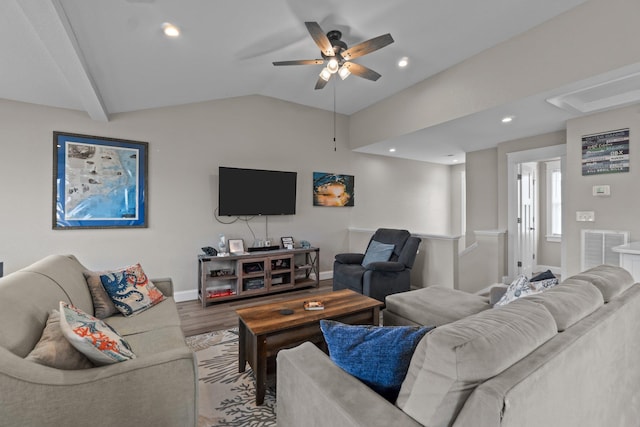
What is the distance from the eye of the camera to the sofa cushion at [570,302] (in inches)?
43.9

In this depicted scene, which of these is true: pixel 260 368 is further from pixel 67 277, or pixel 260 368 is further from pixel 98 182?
pixel 98 182

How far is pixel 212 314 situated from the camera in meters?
3.50

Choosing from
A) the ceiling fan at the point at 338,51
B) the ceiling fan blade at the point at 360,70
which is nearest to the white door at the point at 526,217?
the ceiling fan blade at the point at 360,70

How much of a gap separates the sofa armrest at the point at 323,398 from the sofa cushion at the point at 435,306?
133 cm

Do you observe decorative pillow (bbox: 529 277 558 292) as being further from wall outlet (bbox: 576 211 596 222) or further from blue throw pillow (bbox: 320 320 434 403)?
wall outlet (bbox: 576 211 596 222)

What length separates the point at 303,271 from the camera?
4.86 meters

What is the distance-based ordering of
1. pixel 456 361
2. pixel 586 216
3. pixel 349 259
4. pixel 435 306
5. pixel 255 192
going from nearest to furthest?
pixel 456 361, pixel 435 306, pixel 586 216, pixel 349 259, pixel 255 192

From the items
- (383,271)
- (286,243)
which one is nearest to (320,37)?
(383,271)

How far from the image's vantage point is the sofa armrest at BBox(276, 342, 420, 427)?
0.83 m

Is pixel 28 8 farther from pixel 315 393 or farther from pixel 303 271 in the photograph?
pixel 303 271

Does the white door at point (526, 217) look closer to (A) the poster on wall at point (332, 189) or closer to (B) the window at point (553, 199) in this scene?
(B) the window at point (553, 199)

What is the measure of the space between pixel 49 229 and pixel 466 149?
20.3 feet

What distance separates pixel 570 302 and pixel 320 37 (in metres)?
2.46

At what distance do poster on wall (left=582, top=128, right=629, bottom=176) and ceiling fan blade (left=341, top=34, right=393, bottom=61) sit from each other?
2.70 meters
